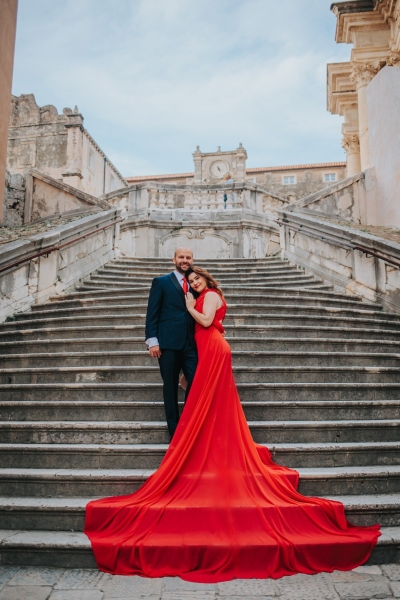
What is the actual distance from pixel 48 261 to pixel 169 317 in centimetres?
435

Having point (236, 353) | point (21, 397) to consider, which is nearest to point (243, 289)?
point (236, 353)

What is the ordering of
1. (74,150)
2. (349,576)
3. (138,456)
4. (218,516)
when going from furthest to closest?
1. (74,150)
2. (138,456)
3. (218,516)
4. (349,576)

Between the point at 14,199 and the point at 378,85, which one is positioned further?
the point at 378,85

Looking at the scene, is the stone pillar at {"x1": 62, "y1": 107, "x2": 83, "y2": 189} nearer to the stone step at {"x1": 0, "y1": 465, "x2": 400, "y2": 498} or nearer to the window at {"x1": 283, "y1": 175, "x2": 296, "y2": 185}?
the window at {"x1": 283, "y1": 175, "x2": 296, "y2": 185}

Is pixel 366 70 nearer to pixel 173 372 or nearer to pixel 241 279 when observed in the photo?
pixel 241 279

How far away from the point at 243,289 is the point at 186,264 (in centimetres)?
340

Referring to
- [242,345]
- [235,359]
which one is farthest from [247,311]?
[235,359]

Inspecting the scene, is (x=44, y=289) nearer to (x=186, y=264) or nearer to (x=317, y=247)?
(x=186, y=264)

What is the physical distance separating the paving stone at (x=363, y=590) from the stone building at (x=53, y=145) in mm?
25869

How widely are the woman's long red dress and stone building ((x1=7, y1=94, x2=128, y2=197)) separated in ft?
81.2

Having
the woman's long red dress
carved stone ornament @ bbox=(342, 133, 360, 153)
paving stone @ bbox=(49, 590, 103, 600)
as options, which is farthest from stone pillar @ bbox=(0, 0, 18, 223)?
carved stone ornament @ bbox=(342, 133, 360, 153)

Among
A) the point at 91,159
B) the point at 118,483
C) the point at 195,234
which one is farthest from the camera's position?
the point at 91,159

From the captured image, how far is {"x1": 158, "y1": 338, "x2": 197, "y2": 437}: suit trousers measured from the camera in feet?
13.1

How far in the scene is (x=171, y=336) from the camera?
3.99 m
